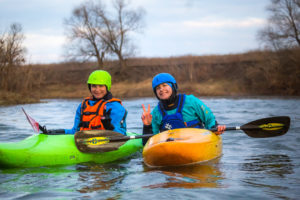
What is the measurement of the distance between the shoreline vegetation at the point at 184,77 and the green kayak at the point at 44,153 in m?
10.6

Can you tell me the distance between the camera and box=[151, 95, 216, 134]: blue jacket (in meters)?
4.87

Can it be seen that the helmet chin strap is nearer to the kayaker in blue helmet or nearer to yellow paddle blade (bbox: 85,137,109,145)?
the kayaker in blue helmet

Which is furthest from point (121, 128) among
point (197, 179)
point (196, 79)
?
point (196, 79)

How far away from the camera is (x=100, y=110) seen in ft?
16.3

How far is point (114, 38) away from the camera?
27.7 meters

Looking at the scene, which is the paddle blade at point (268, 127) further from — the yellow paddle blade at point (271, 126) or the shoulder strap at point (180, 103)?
the shoulder strap at point (180, 103)

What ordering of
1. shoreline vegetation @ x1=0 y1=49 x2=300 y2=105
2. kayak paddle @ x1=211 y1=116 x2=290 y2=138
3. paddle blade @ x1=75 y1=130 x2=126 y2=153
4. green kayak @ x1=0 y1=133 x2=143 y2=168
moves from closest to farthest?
1. green kayak @ x1=0 y1=133 x2=143 y2=168
2. paddle blade @ x1=75 y1=130 x2=126 y2=153
3. kayak paddle @ x1=211 y1=116 x2=290 y2=138
4. shoreline vegetation @ x1=0 y1=49 x2=300 y2=105

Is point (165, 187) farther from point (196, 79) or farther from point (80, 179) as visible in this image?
point (196, 79)

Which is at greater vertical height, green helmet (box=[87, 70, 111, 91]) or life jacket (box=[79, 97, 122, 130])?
Result: green helmet (box=[87, 70, 111, 91])

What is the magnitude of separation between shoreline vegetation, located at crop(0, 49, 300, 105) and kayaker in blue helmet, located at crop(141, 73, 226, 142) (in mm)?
10883

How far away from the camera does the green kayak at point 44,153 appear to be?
4434mm

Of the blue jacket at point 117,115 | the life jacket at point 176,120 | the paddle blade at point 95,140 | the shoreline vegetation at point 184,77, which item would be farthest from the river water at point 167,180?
the shoreline vegetation at point 184,77

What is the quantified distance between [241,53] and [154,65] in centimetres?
659

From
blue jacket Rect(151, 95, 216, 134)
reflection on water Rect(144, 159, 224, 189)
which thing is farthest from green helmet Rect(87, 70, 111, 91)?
reflection on water Rect(144, 159, 224, 189)
